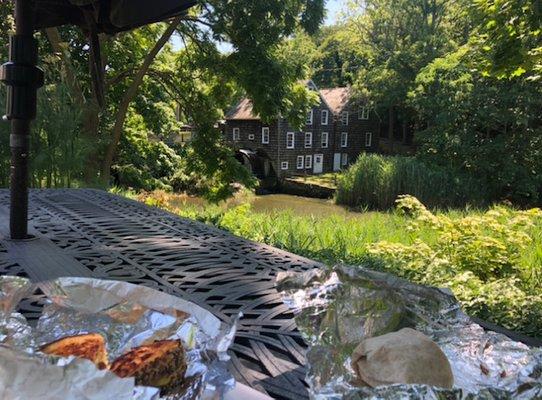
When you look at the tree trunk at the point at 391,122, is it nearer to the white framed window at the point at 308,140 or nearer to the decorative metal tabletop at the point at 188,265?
the white framed window at the point at 308,140

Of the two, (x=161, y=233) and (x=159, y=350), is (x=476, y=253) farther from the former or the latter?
(x=159, y=350)

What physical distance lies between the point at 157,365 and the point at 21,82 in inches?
61.8

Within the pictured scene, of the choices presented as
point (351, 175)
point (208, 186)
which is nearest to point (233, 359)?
point (208, 186)

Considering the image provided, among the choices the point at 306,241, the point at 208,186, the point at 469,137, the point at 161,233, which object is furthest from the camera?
the point at 469,137

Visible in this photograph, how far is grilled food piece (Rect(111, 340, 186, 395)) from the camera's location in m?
0.63

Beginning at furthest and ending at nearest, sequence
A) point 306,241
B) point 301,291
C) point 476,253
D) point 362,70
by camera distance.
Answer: point 362,70
point 306,241
point 476,253
point 301,291

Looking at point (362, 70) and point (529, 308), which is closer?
point (529, 308)

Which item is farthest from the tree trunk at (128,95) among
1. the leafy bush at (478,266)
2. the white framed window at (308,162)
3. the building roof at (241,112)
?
the white framed window at (308,162)

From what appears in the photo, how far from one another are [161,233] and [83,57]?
1125 centimetres

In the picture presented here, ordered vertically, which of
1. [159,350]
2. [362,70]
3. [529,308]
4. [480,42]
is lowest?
[529,308]

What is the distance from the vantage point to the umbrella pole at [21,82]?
185cm

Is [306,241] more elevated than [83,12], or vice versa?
[83,12]

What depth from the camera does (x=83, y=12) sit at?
2.19 metres

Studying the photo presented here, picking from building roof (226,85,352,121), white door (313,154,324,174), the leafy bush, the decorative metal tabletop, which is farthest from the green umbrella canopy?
white door (313,154,324,174)
